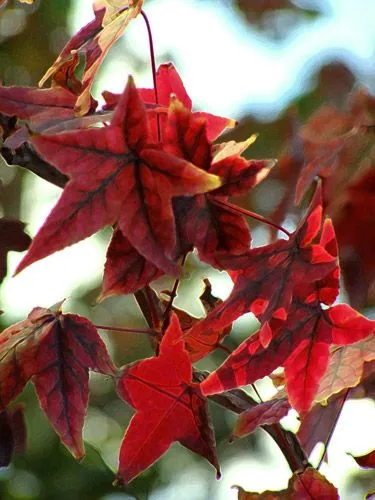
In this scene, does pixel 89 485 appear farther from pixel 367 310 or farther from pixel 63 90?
pixel 63 90

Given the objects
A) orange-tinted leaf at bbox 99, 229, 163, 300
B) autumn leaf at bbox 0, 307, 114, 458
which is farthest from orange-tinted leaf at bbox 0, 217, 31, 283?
orange-tinted leaf at bbox 99, 229, 163, 300

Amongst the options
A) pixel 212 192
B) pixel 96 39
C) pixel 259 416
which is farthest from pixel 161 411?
pixel 96 39

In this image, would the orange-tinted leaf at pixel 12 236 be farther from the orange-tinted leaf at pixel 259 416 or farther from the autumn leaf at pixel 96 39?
the orange-tinted leaf at pixel 259 416

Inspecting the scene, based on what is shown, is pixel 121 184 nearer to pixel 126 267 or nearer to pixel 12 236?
pixel 126 267

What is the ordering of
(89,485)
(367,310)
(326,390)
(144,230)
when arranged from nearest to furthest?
→ (144,230)
(326,390)
(367,310)
(89,485)

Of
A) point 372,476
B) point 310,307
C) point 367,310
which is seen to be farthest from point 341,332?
point 372,476

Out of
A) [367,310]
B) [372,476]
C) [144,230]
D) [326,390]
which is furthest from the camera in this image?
[372,476]

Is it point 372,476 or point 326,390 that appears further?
point 372,476
